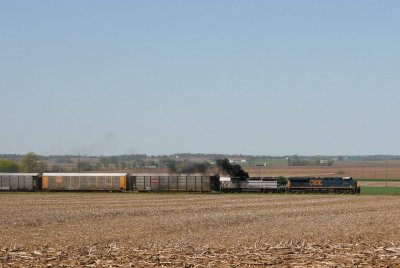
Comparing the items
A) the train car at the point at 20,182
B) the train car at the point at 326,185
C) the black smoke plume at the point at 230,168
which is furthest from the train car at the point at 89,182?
the train car at the point at 326,185

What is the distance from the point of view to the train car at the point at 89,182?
304ft

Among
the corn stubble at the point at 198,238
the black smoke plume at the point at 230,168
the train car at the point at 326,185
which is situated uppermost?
the black smoke plume at the point at 230,168

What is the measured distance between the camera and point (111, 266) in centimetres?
2152

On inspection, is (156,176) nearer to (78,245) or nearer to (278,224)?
(278,224)

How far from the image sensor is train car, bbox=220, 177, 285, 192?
304ft

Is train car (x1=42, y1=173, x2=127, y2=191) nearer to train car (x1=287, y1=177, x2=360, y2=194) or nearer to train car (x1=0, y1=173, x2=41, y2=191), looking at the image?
train car (x1=0, y1=173, x2=41, y2=191)

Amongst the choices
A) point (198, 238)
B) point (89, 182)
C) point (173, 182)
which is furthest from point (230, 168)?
point (198, 238)

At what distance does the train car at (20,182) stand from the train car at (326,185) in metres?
34.4

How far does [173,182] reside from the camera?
92625mm

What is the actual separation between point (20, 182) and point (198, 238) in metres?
68.2

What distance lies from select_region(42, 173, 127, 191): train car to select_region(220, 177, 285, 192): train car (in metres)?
13.6

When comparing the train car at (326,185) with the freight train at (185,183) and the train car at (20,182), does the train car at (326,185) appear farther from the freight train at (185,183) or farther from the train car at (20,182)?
the train car at (20,182)

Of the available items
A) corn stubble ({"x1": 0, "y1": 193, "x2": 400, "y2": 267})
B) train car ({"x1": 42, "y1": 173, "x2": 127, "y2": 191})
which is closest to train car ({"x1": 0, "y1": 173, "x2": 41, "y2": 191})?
train car ({"x1": 42, "y1": 173, "x2": 127, "y2": 191})

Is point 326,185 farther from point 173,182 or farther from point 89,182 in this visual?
point 89,182
